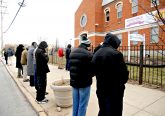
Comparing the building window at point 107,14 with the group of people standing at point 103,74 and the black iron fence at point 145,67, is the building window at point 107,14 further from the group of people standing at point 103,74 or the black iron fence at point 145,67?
the group of people standing at point 103,74

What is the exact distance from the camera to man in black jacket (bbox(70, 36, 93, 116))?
4.38 m

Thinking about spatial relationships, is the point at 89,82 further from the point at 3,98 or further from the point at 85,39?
the point at 3,98

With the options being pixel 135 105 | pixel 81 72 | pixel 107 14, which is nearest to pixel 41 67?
pixel 81 72

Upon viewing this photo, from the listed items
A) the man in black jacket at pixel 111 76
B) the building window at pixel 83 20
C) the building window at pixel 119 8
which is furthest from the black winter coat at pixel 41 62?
the building window at pixel 83 20

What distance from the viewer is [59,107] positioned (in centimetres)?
609

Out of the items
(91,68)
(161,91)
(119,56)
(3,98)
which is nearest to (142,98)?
(161,91)

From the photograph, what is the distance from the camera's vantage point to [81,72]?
4438mm

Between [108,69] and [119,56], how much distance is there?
1.01ft

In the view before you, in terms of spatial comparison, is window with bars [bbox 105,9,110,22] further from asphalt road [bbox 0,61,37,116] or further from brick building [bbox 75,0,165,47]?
asphalt road [bbox 0,61,37,116]

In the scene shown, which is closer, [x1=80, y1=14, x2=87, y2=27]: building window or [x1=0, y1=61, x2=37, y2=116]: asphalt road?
[x1=0, y1=61, x2=37, y2=116]: asphalt road

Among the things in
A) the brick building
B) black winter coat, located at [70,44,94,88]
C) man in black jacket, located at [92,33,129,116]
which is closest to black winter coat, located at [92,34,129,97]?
man in black jacket, located at [92,33,129,116]

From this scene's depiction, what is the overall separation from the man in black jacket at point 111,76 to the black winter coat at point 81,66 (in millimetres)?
477

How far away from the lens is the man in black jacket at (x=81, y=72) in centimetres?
438

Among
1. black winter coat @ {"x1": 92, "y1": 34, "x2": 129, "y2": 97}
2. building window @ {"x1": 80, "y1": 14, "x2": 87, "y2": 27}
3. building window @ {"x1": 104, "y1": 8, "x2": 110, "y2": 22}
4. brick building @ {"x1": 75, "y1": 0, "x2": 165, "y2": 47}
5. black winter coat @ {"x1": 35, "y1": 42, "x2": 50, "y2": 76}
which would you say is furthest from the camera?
building window @ {"x1": 80, "y1": 14, "x2": 87, "y2": 27}
